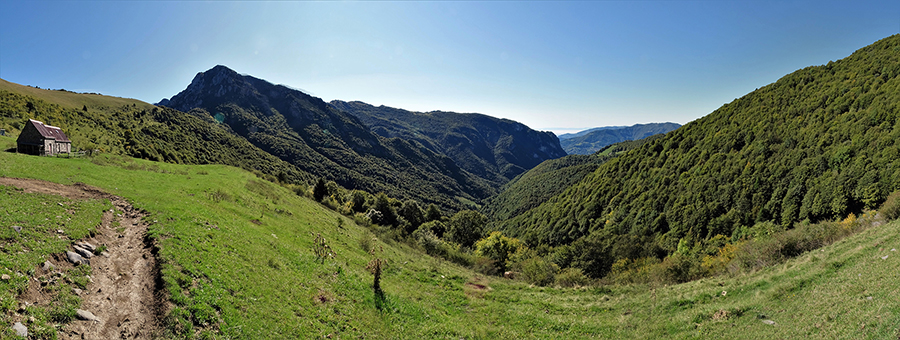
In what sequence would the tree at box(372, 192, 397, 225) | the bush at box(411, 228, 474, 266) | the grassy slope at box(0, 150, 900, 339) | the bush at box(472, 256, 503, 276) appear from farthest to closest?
the tree at box(372, 192, 397, 225)
the bush at box(411, 228, 474, 266)
the bush at box(472, 256, 503, 276)
the grassy slope at box(0, 150, 900, 339)

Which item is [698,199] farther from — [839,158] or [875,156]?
[875,156]

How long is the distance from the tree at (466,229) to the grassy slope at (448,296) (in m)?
48.4

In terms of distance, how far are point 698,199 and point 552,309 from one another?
58.9 metres

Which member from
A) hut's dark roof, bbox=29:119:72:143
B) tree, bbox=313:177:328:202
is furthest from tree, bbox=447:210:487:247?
hut's dark roof, bbox=29:119:72:143

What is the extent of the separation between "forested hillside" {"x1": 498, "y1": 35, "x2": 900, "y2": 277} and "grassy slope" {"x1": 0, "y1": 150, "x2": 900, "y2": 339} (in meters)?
21.1

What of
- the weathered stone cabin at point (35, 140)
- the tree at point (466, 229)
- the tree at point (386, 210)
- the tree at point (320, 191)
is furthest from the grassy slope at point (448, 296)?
the tree at point (466, 229)

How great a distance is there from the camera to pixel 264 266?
15.0 metres

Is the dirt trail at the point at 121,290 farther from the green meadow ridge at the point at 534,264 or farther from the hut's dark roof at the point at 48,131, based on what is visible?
the hut's dark roof at the point at 48,131

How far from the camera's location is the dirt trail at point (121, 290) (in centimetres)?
845

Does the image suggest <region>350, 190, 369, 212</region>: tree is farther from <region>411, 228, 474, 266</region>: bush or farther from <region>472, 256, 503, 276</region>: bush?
<region>472, 256, 503, 276</region>: bush

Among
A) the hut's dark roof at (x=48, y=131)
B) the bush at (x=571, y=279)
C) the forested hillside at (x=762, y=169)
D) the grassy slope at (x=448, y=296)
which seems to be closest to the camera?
the grassy slope at (x=448, y=296)

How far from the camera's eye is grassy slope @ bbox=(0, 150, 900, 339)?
10.5 meters

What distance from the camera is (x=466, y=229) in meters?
73.5

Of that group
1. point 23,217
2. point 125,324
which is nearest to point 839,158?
point 125,324
